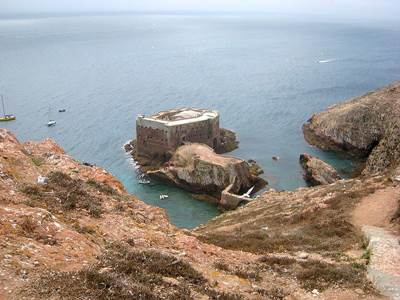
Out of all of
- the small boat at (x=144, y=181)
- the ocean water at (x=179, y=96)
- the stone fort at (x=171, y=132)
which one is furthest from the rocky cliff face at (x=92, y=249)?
the stone fort at (x=171, y=132)

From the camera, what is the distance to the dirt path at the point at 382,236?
57.7 feet

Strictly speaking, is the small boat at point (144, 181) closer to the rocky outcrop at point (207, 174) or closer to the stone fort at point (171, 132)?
the rocky outcrop at point (207, 174)

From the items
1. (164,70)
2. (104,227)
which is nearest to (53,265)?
(104,227)

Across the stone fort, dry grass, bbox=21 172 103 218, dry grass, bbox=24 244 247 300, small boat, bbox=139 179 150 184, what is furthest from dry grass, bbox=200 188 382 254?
the stone fort

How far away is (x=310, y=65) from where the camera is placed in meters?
178

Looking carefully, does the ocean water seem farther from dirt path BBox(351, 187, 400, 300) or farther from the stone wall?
dirt path BBox(351, 187, 400, 300)

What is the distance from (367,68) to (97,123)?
113879 millimetres

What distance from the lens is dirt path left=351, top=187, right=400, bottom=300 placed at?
17.6m

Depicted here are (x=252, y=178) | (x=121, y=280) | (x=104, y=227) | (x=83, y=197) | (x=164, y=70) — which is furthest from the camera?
(x=164, y=70)

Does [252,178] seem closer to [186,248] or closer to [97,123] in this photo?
[97,123]

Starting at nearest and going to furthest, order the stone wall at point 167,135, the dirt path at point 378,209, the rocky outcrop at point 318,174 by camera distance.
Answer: the dirt path at point 378,209 → the rocky outcrop at point 318,174 → the stone wall at point 167,135

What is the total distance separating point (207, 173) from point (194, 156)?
3.86 m

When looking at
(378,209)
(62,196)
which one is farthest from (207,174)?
(62,196)

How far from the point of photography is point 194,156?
6619 centimetres
